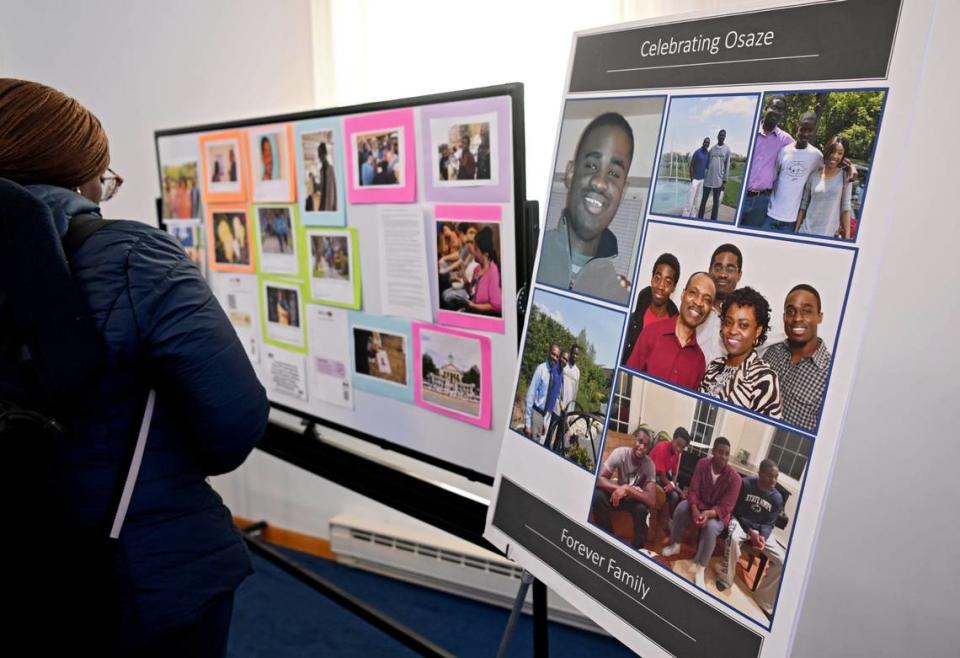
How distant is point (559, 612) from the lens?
2.38 meters

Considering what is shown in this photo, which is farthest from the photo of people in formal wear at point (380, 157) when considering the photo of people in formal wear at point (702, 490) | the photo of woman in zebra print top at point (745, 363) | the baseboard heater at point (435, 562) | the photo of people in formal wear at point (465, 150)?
the baseboard heater at point (435, 562)

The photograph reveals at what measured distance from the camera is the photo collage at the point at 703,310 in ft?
2.70

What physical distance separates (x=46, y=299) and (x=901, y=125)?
112cm

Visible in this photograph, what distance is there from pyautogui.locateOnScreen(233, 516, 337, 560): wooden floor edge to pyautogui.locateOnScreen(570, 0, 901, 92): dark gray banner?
92.5 inches

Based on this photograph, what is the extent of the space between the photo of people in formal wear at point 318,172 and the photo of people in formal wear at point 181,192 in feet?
1.84

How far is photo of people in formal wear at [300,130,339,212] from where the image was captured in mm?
1747

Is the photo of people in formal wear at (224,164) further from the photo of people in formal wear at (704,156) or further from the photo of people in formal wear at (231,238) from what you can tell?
the photo of people in formal wear at (704,156)

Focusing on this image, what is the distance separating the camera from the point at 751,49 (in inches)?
35.7

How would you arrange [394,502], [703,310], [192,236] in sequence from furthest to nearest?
[192,236], [394,502], [703,310]

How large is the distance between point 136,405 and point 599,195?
82 cm

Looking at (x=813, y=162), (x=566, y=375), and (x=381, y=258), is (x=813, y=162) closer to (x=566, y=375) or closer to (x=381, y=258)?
(x=566, y=375)

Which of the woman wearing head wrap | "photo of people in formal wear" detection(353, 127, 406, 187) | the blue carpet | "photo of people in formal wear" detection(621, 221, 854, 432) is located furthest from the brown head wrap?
the blue carpet

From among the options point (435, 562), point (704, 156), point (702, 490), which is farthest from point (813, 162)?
point (435, 562)

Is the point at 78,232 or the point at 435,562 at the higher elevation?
the point at 78,232
